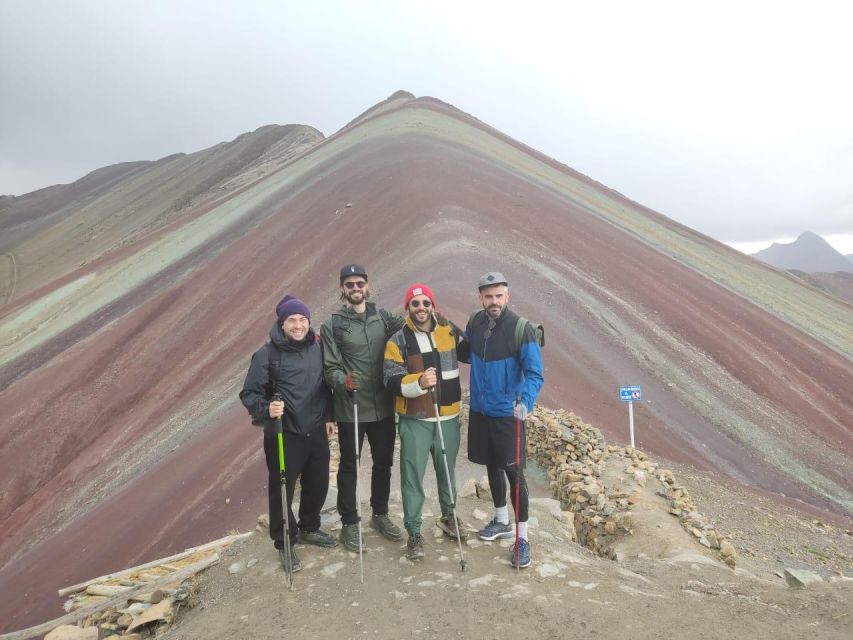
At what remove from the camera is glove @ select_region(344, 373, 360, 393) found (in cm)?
445

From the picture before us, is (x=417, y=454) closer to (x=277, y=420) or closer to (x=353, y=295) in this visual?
(x=277, y=420)

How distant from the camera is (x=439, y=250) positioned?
1683 centimetres

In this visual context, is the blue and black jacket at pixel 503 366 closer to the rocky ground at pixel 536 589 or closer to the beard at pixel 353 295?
the beard at pixel 353 295

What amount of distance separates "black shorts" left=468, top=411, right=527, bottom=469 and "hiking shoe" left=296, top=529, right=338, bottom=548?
140 cm

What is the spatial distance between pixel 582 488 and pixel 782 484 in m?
7.12

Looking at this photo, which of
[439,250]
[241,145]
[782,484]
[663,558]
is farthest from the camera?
[241,145]

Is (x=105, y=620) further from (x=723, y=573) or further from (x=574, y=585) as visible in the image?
(x=723, y=573)

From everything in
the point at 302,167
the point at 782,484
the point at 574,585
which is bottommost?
the point at 782,484

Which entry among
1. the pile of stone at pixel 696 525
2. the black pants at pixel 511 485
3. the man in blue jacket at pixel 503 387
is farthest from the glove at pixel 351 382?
the pile of stone at pixel 696 525

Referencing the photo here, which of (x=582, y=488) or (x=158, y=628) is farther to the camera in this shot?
(x=582, y=488)

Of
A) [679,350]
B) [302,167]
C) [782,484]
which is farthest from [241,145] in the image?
[782,484]

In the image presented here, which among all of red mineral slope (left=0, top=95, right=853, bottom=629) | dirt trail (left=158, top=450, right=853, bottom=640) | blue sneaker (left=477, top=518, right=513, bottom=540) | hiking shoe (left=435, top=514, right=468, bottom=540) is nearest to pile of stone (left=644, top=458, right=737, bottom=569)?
dirt trail (left=158, top=450, right=853, bottom=640)

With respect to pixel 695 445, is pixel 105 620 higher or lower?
higher

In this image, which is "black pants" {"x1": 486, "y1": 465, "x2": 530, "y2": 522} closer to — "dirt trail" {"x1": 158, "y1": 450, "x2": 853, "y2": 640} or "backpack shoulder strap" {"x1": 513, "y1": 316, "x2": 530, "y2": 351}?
"dirt trail" {"x1": 158, "y1": 450, "x2": 853, "y2": 640}
